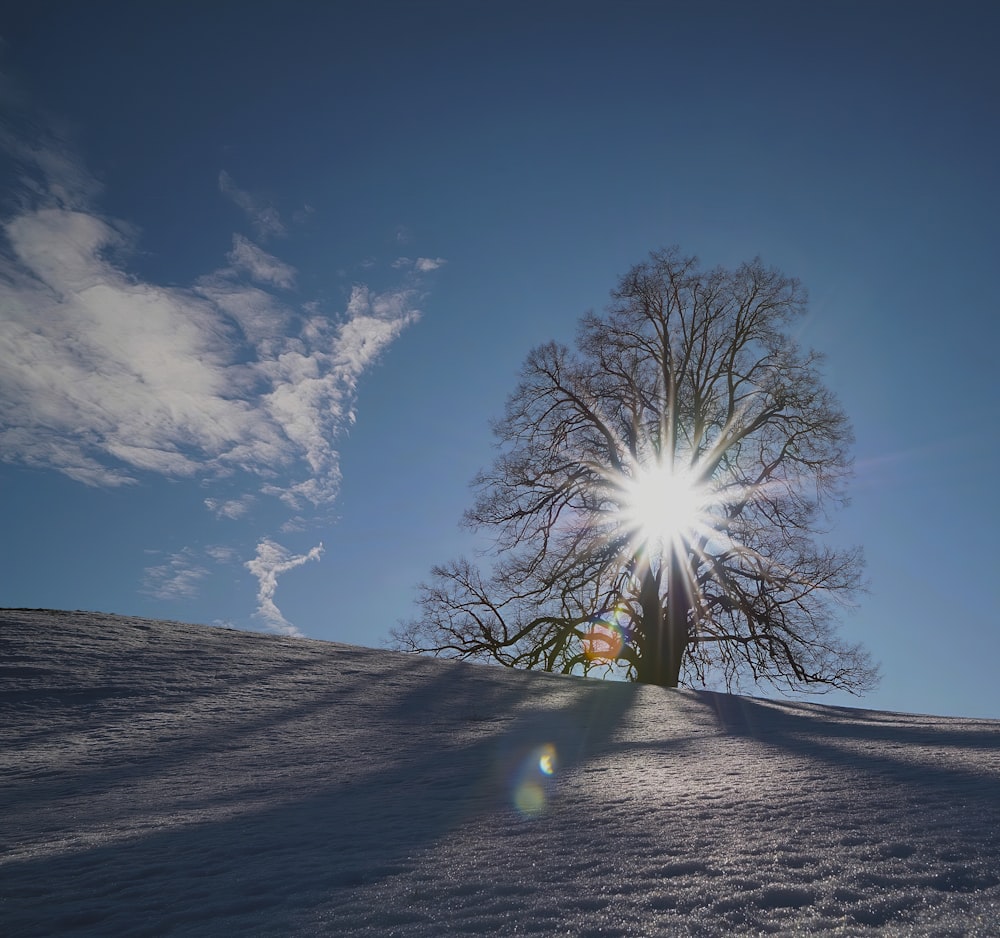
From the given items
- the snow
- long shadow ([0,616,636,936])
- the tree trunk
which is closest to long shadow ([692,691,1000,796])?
the snow

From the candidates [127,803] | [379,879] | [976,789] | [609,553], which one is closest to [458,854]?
[379,879]

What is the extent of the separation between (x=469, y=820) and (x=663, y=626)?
1264 centimetres

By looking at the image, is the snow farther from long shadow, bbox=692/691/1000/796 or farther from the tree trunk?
the tree trunk

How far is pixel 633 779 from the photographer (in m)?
3.73

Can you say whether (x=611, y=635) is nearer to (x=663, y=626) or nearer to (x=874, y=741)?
(x=663, y=626)

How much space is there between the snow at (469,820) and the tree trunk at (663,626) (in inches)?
287

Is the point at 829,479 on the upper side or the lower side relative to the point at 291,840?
upper

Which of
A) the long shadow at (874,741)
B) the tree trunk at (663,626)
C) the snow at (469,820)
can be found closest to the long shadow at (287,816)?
the snow at (469,820)

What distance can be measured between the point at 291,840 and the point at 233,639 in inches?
329

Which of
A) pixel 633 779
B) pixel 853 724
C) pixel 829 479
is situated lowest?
pixel 633 779

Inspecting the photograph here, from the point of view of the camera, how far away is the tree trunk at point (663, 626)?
1473 centimetres

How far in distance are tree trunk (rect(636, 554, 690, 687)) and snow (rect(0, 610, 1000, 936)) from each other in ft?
23.9

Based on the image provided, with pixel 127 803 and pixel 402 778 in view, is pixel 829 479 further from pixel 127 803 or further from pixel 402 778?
pixel 127 803

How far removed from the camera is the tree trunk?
48.3ft
